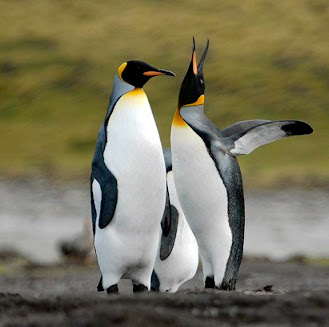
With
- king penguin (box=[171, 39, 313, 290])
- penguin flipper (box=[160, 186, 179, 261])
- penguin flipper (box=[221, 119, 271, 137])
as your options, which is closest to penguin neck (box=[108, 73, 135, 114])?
king penguin (box=[171, 39, 313, 290])

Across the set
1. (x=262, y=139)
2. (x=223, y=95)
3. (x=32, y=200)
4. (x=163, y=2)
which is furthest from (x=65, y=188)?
(x=163, y=2)

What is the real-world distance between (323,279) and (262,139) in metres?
4.42

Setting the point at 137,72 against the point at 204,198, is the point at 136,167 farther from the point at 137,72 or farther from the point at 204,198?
the point at 137,72

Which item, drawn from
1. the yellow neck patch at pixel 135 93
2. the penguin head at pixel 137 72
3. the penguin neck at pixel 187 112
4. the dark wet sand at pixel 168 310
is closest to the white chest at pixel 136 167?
the yellow neck patch at pixel 135 93

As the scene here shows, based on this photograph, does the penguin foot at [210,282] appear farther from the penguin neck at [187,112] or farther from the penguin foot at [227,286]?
the penguin neck at [187,112]

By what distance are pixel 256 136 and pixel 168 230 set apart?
107 cm

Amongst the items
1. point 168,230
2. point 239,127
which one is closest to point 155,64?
point 168,230

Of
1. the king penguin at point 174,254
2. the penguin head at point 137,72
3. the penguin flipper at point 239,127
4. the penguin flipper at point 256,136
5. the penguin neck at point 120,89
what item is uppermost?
the penguin head at point 137,72

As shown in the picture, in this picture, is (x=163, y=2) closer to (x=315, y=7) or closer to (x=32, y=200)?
(x=315, y=7)

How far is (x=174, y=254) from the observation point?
9.22m

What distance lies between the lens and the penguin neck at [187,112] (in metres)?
8.34

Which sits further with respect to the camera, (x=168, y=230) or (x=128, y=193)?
(x=168, y=230)

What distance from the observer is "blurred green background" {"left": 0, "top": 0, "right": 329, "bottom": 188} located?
155ft

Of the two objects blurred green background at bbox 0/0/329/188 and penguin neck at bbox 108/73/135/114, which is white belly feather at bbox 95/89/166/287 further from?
blurred green background at bbox 0/0/329/188
